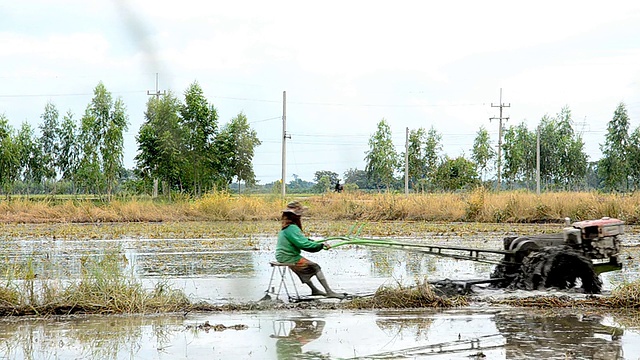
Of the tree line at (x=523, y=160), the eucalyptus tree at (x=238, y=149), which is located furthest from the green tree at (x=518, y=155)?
the eucalyptus tree at (x=238, y=149)

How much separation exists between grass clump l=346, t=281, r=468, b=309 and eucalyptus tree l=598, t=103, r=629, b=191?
56.3 meters

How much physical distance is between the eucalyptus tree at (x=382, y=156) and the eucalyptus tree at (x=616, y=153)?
17.6 m

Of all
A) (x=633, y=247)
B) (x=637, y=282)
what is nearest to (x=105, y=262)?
(x=637, y=282)

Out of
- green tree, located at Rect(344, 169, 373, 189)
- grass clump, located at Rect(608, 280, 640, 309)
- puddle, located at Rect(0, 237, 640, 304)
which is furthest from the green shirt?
green tree, located at Rect(344, 169, 373, 189)

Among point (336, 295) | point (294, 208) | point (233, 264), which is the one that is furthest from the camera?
point (233, 264)

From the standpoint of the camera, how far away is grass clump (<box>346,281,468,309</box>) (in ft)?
36.2

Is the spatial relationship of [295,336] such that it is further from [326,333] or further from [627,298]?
[627,298]

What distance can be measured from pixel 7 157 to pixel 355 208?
30058 millimetres

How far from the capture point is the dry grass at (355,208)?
31734 mm

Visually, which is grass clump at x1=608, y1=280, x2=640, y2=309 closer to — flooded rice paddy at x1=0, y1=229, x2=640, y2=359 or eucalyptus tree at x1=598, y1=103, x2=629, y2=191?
flooded rice paddy at x1=0, y1=229, x2=640, y2=359

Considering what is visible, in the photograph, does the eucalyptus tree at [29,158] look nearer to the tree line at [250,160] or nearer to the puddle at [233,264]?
the tree line at [250,160]

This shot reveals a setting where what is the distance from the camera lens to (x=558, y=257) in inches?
460

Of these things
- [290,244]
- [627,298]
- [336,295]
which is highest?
[290,244]

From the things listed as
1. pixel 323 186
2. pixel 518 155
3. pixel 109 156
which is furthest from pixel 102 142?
pixel 518 155
